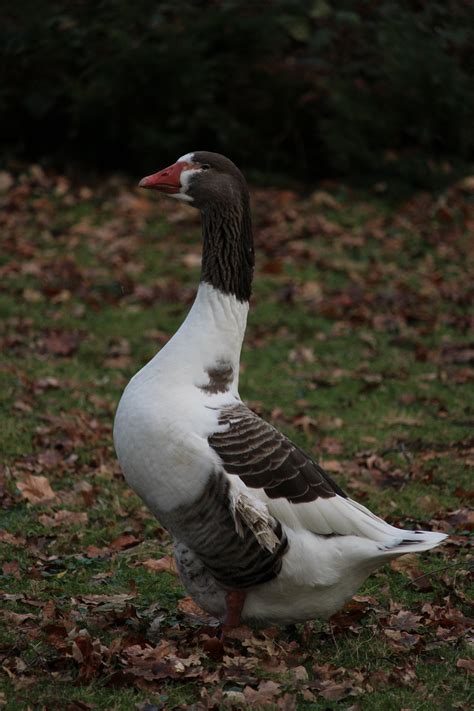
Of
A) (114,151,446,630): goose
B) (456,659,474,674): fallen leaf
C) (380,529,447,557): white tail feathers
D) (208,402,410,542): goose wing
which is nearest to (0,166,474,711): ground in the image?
(456,659,474,674): fallen leaf

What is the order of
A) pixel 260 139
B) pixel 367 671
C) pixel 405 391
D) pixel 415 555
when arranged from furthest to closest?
pixel 260 139 → pixel 405 391 → pixel 415 555 → pixel 367 671

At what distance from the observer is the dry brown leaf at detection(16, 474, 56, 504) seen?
744 centimetres

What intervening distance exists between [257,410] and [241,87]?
9580mm

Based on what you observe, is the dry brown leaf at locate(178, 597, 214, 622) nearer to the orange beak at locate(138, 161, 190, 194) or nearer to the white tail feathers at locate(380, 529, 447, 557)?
the white tail feathers at locate(380, 529, 447, 557)

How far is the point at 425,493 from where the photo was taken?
786 cm

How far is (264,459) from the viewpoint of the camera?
5098 mm

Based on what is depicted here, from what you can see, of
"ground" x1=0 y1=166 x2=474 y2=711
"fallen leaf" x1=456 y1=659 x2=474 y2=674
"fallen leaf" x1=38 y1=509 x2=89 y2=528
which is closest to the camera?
"ground" x1=0 y1=166 x2=474 y2=711

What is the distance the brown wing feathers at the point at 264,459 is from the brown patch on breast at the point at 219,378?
0.41 ft

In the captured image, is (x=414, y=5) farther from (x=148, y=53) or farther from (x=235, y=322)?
(x=235, y=322)

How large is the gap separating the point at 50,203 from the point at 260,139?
3.86 metres

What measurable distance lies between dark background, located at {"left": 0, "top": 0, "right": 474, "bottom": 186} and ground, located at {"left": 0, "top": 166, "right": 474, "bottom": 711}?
2.75ft

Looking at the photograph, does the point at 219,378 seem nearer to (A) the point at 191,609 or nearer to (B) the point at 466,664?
(A) the point at 191,609

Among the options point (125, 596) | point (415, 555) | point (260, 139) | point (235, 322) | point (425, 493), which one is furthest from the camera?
point (260, 139)

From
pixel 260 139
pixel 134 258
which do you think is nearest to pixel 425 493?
pixel 134 258
